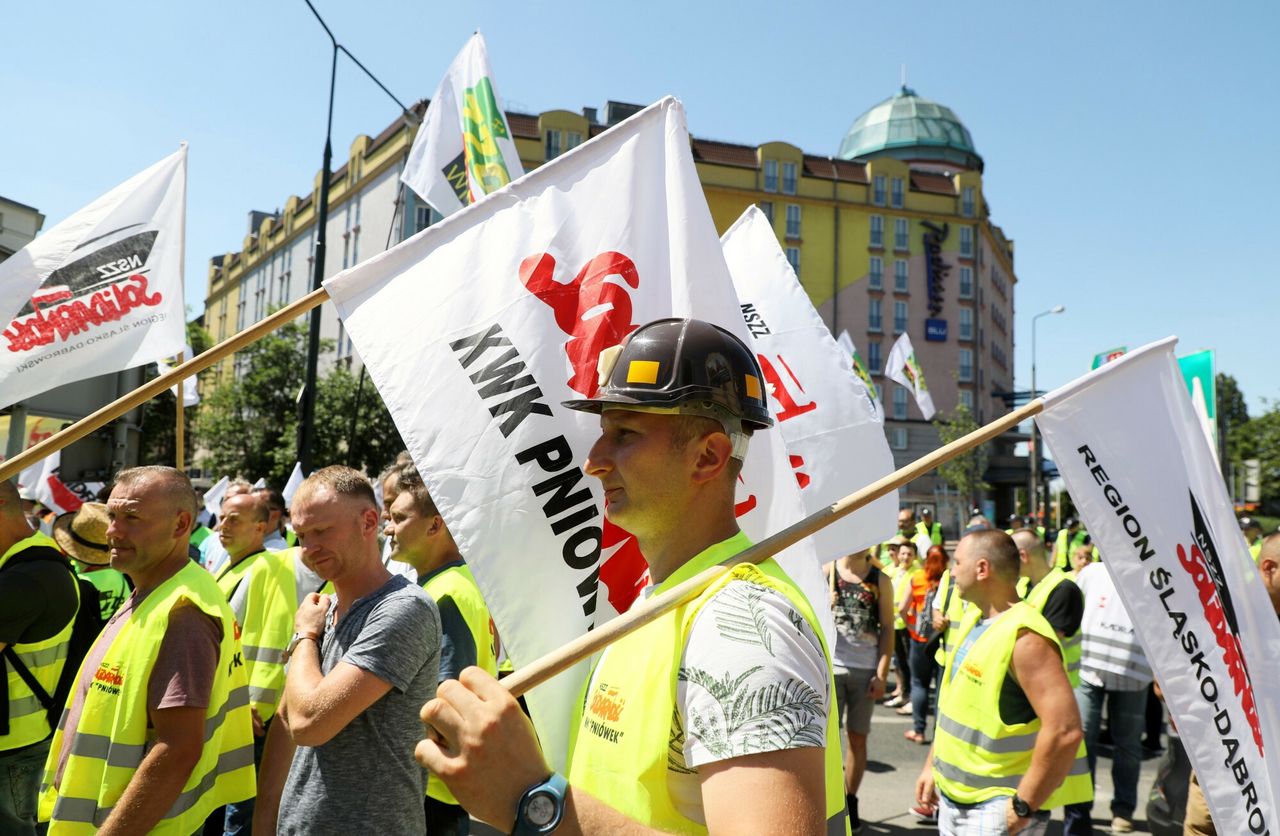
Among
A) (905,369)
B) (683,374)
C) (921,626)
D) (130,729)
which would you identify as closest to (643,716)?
(683,374)

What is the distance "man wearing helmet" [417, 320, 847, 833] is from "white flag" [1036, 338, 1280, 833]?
1.23m

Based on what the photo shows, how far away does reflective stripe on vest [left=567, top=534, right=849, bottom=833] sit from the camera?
1508mm

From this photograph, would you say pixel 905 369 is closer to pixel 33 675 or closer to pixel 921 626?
pixel 921 626

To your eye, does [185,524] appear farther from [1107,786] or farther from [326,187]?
[326,187]

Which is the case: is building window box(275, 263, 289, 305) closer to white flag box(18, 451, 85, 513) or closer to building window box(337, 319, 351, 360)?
building window box(337, 319, 351, 360)

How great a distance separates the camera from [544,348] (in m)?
2.76

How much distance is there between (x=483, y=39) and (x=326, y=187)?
6.82 m

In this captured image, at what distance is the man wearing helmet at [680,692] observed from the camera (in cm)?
137

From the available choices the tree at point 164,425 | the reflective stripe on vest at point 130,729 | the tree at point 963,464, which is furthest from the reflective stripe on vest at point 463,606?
the tree at point 963,464

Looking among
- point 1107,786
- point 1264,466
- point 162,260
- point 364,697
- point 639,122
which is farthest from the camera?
point 1264,466

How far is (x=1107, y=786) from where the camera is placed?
789 cm

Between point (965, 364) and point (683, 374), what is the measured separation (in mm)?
64852

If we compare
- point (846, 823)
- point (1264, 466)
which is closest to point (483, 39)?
point (846, 823)

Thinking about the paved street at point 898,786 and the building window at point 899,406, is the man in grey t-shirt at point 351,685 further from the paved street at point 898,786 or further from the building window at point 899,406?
the building window at point 899,406
